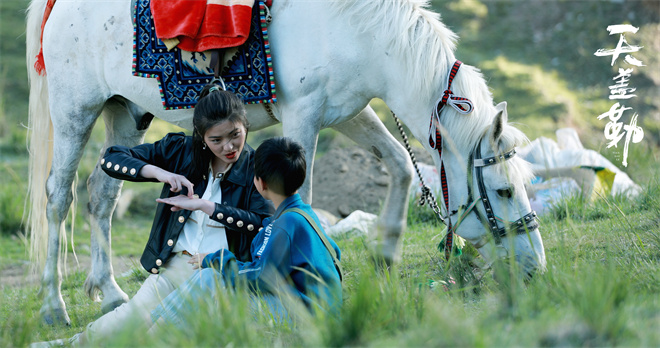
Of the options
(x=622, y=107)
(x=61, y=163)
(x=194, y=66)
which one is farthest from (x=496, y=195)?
(x=61, y=163)

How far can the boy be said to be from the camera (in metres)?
2.06

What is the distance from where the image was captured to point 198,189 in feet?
8.41

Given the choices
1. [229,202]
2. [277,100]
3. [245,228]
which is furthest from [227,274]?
[277,100]

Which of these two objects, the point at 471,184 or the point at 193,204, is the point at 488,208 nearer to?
the point at 471,184

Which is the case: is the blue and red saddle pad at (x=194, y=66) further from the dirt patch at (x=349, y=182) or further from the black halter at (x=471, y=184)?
the dirt patch at (x=349, y=182)

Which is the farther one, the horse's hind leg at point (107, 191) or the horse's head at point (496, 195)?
Result: the horse's hind leg at point (107, 191)

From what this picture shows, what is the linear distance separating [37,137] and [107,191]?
0.65 metres

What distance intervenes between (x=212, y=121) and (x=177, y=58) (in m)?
0.82

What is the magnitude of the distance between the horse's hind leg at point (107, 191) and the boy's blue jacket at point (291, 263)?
153cm

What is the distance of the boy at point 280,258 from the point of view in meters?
2.06

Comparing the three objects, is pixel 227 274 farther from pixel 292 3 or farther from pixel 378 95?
pixel 292 3

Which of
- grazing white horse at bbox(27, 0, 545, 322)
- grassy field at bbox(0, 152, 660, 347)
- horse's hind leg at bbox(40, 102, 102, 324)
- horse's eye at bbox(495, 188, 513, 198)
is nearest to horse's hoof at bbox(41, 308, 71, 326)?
grazing white horse at bbox(27, 0, 545, 322)

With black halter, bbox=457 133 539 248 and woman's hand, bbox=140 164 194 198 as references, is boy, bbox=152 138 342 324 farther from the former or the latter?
black halter, bbox=457 133 539 248

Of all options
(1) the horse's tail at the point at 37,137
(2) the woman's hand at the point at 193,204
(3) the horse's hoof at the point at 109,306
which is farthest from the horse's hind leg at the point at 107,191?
(2) the woman's hand at the point at 193,204
